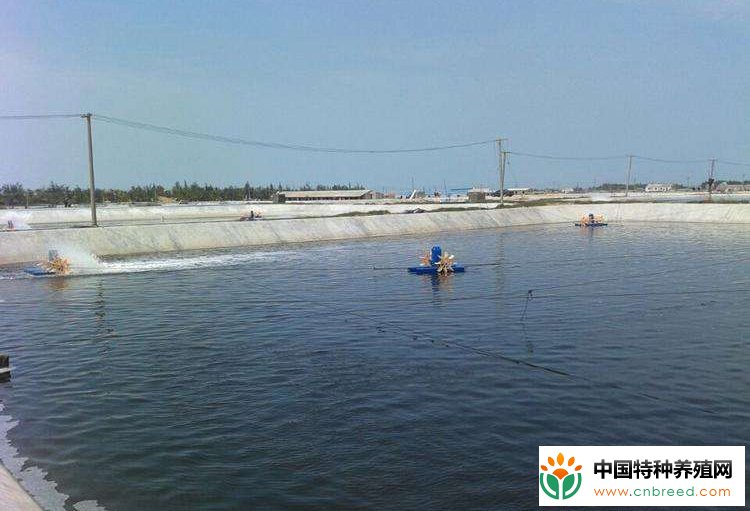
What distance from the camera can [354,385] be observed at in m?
14.1

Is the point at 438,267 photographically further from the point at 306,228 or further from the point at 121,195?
the point at 121,195

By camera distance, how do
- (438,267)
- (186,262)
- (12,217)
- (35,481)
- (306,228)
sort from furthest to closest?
(12,217) < (306,228) < (186,262) < (438,267) < (35,481)

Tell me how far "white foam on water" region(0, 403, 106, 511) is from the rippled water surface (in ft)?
0.21

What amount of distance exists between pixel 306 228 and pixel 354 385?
Answer: 42.2 m

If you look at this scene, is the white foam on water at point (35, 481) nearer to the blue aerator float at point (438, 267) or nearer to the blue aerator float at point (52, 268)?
the blue aerator float at point (438, 267)

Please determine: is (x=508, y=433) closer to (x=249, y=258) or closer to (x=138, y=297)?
(x=138, y=297)

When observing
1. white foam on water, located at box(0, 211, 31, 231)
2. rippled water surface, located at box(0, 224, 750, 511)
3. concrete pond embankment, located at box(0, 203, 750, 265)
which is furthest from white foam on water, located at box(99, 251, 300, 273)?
white foam on water, located at box(0, 211, 31, 231)

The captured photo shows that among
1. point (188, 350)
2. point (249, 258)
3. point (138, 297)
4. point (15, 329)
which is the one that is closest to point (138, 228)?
point (249, 258)

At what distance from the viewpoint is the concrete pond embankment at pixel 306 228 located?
136 feet

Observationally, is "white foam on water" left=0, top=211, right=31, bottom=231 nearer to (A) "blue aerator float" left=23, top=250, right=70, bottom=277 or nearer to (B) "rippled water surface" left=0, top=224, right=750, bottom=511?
(A) "blue aerator float" left=23, top=250, right=70, bottom=277

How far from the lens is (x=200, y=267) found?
37.0 metres

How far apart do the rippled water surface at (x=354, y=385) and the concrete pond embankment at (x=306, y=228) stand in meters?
12.9

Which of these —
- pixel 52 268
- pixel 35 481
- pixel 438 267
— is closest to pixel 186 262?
pixel 52 268

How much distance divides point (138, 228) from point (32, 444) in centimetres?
3676
